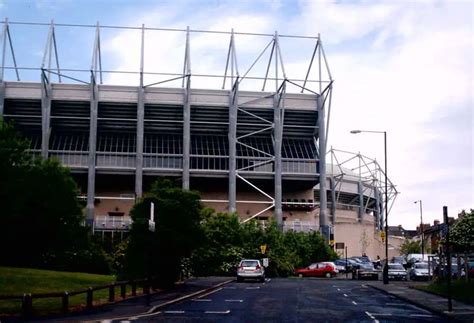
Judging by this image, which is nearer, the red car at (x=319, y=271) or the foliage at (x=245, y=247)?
the foliage at (x=245, y=247)

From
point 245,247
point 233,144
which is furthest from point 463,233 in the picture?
point 233,144

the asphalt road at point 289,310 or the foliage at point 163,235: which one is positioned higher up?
the foliage at point 163,235

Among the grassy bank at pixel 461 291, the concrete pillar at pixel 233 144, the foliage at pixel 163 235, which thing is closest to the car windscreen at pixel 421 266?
the grassy bank at pixel 461 291

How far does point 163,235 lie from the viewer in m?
31.9

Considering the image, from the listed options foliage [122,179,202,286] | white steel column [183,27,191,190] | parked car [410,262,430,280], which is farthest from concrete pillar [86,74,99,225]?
foliage [122,179,202,286]

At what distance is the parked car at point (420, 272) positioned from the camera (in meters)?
50.1

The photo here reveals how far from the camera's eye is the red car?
6025cm

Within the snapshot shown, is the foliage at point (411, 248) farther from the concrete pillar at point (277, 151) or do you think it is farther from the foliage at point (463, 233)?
the foliage at point (463, 233)

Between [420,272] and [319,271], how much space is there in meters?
12.0

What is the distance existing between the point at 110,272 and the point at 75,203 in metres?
5.97

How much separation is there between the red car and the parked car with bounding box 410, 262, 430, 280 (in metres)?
9.59

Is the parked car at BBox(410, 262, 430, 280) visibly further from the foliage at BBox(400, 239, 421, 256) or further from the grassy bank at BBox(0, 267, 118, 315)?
the foliage at BBox(400, 239, 421, 256)

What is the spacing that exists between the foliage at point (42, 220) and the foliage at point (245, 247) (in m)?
10.1

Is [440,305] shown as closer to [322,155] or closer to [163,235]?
[163,235]
